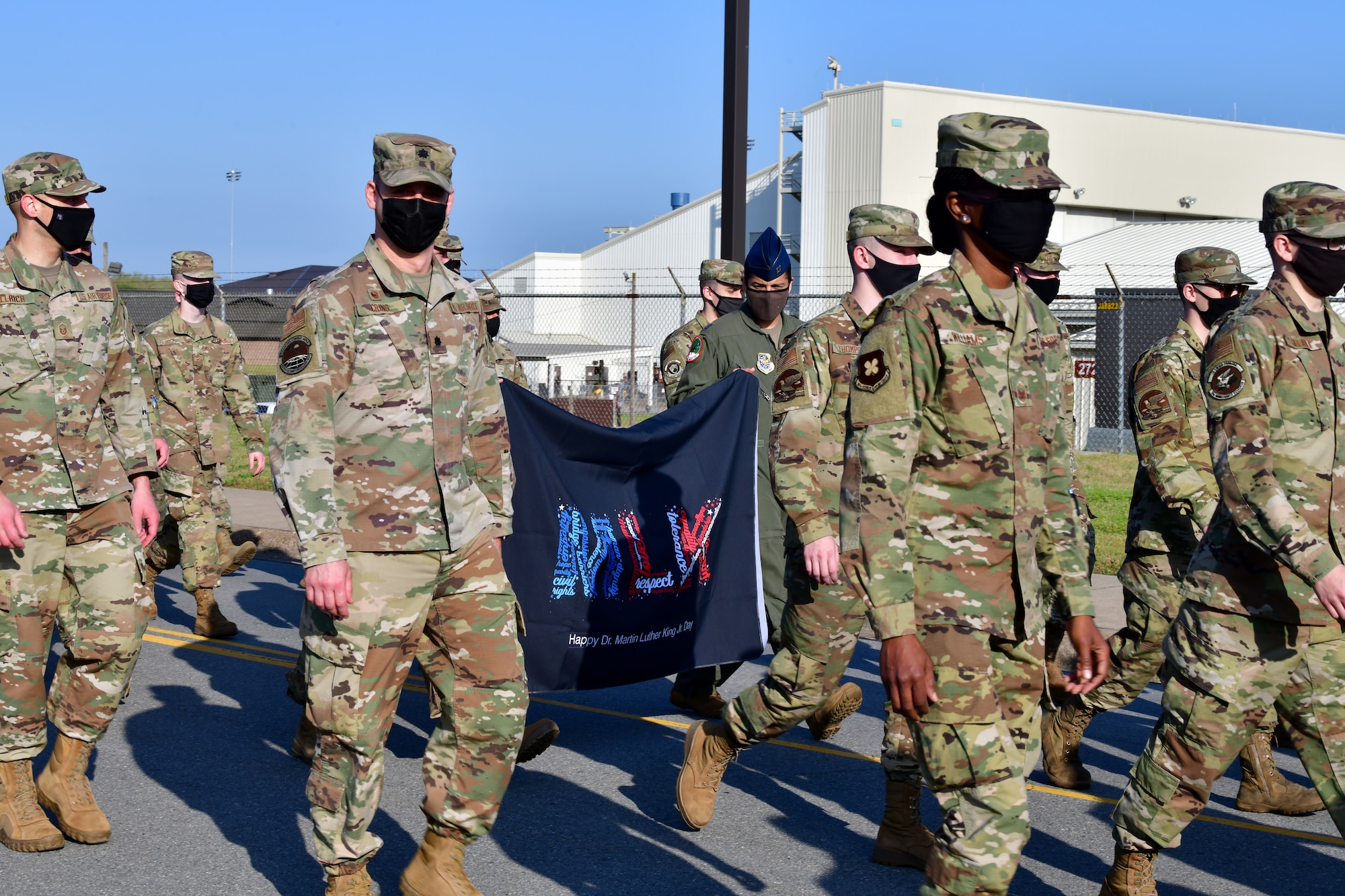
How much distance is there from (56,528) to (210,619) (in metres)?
3.92

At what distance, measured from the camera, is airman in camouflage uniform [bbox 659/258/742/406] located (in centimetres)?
859

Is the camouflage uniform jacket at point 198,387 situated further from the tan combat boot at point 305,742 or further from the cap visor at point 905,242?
the cap visor at point 905,242

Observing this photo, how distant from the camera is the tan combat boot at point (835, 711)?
20.4 feet

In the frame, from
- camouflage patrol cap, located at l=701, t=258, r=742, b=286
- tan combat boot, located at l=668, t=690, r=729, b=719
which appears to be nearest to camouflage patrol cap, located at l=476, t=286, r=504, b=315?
camouflage patrol cap, located at l=701, t=258, r=742, b=286

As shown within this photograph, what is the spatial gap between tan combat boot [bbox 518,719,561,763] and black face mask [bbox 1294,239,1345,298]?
11.1ft

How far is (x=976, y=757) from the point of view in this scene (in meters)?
3.19

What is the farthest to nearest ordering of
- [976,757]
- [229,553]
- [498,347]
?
[229,553]
[498,347]
[976,757]

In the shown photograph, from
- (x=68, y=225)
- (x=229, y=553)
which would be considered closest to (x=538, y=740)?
(x=68, y=225)

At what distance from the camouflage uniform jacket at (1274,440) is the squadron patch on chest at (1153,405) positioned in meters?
1.22

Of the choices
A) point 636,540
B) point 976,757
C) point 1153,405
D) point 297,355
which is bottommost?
point 976,757

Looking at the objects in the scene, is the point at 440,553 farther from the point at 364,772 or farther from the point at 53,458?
the point at 53,458

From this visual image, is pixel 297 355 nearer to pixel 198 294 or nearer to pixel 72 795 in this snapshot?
Result: pixel 72 795

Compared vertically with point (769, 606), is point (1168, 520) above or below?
above

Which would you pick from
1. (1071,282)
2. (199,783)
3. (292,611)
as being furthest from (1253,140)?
(199,783)
